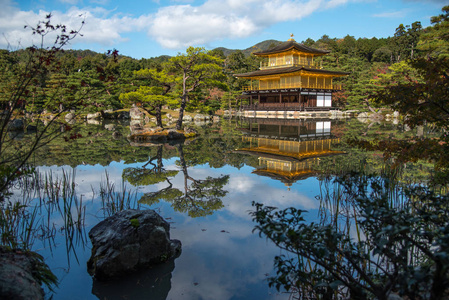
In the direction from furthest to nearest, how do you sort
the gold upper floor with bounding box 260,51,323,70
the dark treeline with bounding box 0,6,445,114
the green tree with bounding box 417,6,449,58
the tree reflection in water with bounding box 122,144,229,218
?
1. the gold upper floor with bounding box 260,51,323,70
2. the dark treeline with bounding box 0,6,445,114
3. the green tree with bounding box 417,6,449,58
4. the tree reflection in water with bounding box 122,144,229,218

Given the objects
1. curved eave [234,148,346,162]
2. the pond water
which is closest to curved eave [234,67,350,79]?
the pond water

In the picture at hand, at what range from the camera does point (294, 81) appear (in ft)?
112

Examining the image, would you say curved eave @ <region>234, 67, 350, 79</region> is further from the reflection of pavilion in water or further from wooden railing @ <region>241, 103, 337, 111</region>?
the reflection of pavilion in water

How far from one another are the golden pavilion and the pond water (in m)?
20.7

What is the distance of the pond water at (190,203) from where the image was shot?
3.58 metres

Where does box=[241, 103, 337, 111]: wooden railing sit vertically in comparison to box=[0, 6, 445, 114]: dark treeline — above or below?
below

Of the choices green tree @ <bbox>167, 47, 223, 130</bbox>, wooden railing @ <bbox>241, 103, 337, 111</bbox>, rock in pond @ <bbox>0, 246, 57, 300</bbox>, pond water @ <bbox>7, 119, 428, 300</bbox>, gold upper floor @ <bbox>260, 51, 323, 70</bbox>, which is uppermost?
gold upper floor @ <bbox>260, 51, 323, 70</bbox>

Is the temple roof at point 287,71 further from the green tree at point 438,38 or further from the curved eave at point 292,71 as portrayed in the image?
the green tree at point 438,38

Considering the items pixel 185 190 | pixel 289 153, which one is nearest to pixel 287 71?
pixel 289 153

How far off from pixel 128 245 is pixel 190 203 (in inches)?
99.2

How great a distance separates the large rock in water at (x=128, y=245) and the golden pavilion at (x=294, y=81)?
30.1 meters

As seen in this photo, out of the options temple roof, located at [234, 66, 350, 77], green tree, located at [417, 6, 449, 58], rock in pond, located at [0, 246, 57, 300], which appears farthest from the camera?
temple roof, located at [234, 66, 350, 77]

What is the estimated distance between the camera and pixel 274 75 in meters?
35.2

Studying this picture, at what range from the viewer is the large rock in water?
3699mm
